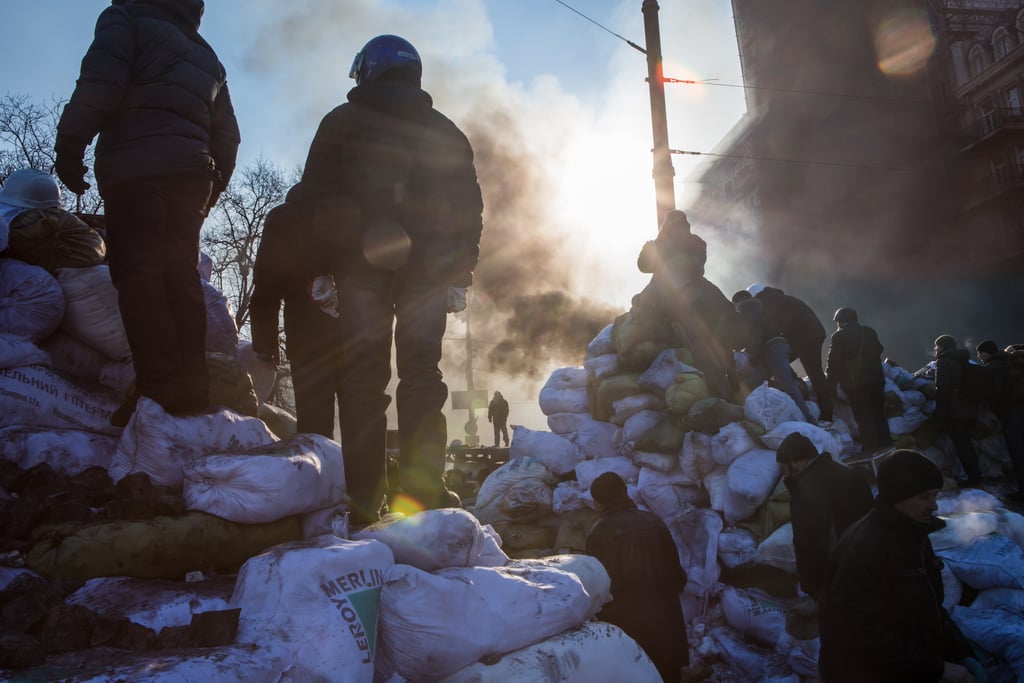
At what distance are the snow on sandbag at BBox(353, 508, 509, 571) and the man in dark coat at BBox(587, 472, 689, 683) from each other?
55.0 inches

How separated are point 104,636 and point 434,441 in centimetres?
128

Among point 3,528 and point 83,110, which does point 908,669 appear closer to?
point 3,528

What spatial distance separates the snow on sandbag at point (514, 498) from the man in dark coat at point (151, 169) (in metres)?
3.08

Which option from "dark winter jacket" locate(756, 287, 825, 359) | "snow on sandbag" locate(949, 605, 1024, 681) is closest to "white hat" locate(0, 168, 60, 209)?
"snow on sandbag" locate(949, 605, 1024, 681)

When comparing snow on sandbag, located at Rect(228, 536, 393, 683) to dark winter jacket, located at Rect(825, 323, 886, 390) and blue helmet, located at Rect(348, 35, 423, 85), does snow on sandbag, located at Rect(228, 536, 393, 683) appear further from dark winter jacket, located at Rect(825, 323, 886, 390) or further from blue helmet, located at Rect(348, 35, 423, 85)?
Answer: dark winter jacket, located at Rect(825, 323, 886, 390)

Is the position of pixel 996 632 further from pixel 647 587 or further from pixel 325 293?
pixel 325 293

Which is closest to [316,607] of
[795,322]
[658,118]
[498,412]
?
[795,322]

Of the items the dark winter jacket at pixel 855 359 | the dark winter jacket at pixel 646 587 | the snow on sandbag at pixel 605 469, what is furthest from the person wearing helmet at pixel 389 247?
the dark winter jacket at pixel 855 359

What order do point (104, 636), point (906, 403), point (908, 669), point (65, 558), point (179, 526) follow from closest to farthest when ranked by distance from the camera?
1. point (104, 636)
2. point (65, 558)
3. point (179, 526)
4. point (908, 669)
5. point (906, 403)

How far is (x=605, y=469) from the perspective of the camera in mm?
5277

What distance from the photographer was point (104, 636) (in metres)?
1.39

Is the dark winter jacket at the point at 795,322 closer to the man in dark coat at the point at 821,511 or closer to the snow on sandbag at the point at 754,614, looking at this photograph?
the snow on sandbag at the point at 754,614

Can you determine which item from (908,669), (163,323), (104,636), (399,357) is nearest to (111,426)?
(163,323)

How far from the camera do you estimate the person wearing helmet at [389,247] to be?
245 centimetres
